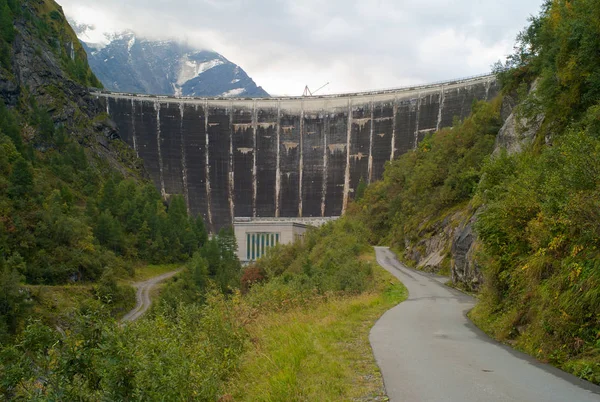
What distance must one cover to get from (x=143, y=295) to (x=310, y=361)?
48629 millimetres

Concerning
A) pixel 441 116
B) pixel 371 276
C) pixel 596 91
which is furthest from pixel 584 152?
pixel 441 116

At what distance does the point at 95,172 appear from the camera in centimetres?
7069

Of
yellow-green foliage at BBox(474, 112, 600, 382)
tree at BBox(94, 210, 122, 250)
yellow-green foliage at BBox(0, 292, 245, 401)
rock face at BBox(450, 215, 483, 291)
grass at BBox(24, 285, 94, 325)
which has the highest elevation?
yellow-green foliage at BBox(474, 112, 600, 382)

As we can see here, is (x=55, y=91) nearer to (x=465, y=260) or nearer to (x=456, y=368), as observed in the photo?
(x=465, y=260)

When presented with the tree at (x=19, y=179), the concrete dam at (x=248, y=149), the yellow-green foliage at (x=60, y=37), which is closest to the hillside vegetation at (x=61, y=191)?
the tree at (x=19, y=179)

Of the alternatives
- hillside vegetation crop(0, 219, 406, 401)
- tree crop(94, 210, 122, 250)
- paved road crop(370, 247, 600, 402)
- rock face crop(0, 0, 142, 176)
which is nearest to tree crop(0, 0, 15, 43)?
rock face crop(0, 0, 142, 176)

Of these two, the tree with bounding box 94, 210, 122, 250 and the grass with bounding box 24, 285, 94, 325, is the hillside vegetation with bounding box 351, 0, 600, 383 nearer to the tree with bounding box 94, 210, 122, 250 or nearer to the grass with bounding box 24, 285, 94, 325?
the grass with bounding box 24, 285, 94, 325

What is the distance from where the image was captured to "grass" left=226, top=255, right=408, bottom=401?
6.45 m

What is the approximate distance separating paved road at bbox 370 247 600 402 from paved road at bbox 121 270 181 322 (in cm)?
3782

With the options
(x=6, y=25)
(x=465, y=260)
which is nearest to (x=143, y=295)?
(x=465, y=260)

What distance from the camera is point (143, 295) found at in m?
53.1

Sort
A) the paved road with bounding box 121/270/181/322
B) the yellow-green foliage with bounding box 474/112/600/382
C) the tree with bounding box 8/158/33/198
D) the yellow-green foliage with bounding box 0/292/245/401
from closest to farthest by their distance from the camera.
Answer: the yellow-green foliage with bounding box 0/292/245/401, the yellow-green foliage with bounding box 474/112/600/382, the paved road with bounding box 121/270/181/322, the tree with bounding box 8/158/33/198

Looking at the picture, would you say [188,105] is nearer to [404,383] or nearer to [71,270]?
[71,270]

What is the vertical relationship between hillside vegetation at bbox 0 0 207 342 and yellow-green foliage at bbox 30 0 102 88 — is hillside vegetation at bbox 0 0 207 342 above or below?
below
